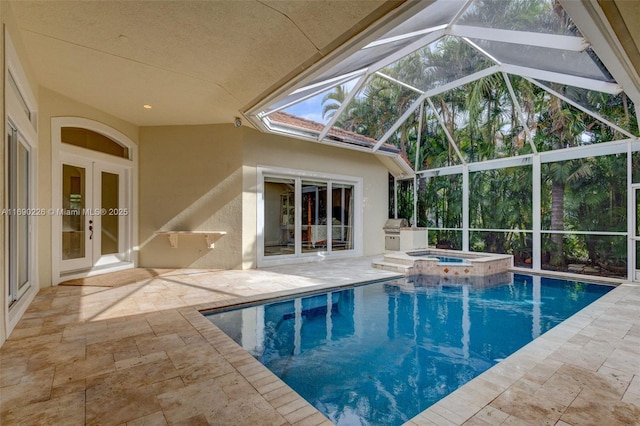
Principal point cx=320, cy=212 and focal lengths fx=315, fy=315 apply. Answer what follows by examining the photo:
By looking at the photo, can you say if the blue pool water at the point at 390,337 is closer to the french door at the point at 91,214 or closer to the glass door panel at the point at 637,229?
the glass door panel at the point at 637,229

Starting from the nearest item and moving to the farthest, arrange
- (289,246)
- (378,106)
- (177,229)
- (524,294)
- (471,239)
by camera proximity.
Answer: (524,294) → (177,229) → (378,106) → (289,246) → (471,239)

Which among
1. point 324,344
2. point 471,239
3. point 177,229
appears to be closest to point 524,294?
point 471,239

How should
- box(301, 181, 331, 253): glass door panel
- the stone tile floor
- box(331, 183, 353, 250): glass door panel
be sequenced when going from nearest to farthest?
the stone tile floor < box(301, 181, 331, 253): glass door panel < box(331, 183, 353, 250): glass door panel

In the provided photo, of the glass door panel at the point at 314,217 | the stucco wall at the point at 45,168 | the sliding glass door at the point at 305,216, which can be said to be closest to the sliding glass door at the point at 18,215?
the stucco wall at the point at 45,168

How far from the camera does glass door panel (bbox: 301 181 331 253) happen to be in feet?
30.1

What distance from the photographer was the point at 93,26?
3721 mm

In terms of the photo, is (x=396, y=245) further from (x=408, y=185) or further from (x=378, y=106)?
(x=378, y=106)

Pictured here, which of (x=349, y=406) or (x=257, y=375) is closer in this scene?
(x=349, y=406)

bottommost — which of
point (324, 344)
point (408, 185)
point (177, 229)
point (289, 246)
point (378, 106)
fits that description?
point (324, 344)

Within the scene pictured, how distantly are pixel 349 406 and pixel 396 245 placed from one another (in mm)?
8785

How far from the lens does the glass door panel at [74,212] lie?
6.35 metres

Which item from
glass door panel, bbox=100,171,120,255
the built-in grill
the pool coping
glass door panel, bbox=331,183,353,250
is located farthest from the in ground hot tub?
glass door panel, bbox=100,171,120,255

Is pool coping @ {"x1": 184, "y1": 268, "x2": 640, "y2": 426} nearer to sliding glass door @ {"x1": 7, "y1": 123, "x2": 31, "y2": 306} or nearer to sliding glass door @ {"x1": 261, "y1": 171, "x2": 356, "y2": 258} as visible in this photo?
sliding glass door @ {"x1": 7, "y1": 123, "x2": 31, "y2": 306}

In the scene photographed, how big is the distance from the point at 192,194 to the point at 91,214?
2.10 m
